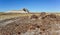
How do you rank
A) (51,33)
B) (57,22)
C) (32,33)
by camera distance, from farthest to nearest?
(57,22) → (32,33) → (51,33)

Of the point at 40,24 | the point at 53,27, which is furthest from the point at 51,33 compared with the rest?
the point at 40,24

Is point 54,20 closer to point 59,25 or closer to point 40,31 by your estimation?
point 59,25

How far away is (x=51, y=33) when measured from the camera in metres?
10.1

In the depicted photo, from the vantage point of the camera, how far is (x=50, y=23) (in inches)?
470

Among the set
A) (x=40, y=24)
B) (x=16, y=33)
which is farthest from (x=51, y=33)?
(x=16, y=33)

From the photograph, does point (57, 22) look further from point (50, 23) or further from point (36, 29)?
point (36, 29)

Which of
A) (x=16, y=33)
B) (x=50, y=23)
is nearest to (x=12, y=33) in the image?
(x=16, y=33)

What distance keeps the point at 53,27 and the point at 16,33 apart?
2459 millimetres

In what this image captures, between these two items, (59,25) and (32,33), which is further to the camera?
(59,25)

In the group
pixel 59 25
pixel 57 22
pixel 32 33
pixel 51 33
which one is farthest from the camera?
pixel 57 22

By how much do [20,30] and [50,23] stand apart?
2.08m

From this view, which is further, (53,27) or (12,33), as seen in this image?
(12,33)

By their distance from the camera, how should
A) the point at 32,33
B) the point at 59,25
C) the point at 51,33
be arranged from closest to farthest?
the point at 51,33 → the point at 32,33 → the point at 59,25

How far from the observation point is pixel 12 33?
11.9 metres
